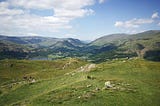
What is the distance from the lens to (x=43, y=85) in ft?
238

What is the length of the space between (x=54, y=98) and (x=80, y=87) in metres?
7.61

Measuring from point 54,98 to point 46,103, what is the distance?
223 cm

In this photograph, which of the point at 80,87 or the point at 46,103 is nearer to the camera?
the point at 46,103

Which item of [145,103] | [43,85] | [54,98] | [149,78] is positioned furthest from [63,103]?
[149,78]

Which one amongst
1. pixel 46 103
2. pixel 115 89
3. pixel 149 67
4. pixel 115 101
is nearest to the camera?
pixel 115 101

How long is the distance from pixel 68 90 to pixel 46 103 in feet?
24.2

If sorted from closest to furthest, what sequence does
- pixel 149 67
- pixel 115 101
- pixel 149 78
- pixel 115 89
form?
pixel 115 101, pixel 115 89, pixel 149 78, pixel 149 67

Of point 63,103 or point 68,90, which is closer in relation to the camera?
point 63,103

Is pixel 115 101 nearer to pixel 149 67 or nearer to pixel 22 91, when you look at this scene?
pixel 22 91

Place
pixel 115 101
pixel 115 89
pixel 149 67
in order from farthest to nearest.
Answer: pixel 149 67 → pixel 115 89 → pixel 115 101

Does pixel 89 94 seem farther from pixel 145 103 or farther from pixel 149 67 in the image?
pixel 149 67

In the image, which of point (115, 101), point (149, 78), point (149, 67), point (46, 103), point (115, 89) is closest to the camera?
point (115, 101)

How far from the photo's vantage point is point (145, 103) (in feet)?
142

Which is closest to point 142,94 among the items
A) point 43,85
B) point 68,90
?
point 68,90
